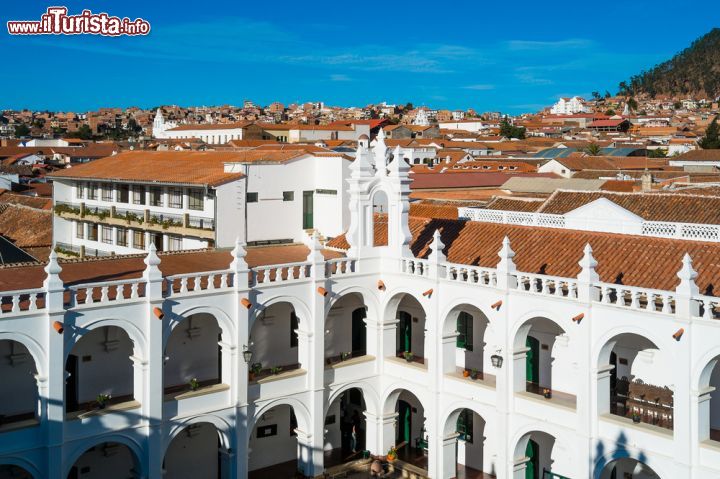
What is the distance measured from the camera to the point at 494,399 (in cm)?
2450

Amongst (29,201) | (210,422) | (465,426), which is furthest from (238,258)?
(29,201)

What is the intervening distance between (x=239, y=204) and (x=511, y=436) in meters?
15.9

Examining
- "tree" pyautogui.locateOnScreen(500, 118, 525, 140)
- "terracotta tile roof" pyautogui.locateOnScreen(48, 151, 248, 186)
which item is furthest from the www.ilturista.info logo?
"tree" pyautogui.locateOnScreen(500, 118, 525, 140)

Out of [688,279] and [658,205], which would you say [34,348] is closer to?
[688,279]

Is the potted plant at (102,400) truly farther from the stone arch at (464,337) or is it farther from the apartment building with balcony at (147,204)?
the apartment building with balcony at (147,204)

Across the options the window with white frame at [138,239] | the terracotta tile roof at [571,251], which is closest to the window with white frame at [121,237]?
the window with white frame at [138,239]

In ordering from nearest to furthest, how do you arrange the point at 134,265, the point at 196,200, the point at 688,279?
the point at 688,279, the point at 134,265, the point at 196,200

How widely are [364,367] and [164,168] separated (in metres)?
16.5

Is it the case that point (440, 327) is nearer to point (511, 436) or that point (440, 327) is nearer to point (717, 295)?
point (511, 436)

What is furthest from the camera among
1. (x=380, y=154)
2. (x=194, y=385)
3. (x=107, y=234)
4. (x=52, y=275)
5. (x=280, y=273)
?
(x=107, y=234)

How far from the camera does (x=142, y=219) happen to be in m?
38.6

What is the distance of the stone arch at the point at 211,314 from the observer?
2288cm

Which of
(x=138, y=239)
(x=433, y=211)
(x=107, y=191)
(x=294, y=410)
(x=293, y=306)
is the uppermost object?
(x=107, y=191)

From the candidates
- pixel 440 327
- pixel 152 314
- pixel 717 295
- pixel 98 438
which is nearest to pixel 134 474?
pixel 98 438
